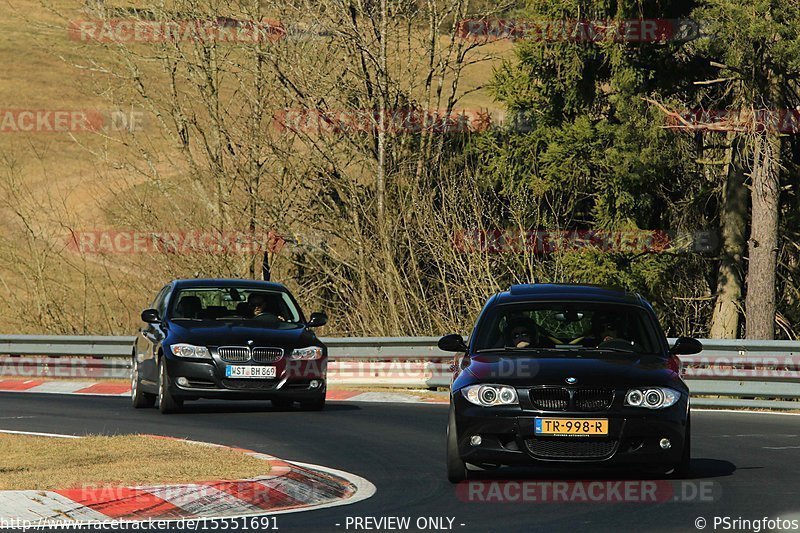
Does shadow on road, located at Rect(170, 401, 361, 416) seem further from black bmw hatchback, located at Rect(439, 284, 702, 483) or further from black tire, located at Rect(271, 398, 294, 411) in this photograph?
black bmw hatchback, located at Rect(439, 284, 702, 483)

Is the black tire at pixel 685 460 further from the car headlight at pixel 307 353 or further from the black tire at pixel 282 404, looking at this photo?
the black tire at pixel 282 404

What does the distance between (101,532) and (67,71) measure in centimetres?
8444

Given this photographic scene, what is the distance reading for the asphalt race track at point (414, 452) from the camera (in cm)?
1022

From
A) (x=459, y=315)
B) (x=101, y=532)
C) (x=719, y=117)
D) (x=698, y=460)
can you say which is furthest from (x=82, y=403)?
(x=719, y=117)

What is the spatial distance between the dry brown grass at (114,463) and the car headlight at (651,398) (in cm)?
276

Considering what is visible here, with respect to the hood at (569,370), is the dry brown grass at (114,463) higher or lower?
lower

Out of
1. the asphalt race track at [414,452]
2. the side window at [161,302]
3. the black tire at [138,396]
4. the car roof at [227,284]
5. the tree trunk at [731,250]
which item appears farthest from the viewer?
the tree trunk at [731,250]

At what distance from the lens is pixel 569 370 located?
38.2 feet

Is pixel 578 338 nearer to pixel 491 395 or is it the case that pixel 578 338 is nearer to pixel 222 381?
pixel 491 395

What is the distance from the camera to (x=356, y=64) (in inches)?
1281

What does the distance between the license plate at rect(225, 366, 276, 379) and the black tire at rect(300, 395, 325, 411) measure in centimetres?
102

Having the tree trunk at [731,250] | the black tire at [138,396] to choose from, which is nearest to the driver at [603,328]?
the black tire at [138,396]

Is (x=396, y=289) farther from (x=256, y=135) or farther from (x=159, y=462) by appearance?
(x=159, y=462)

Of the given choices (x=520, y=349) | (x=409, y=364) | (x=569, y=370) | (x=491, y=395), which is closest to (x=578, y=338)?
(x=520, y=349)
